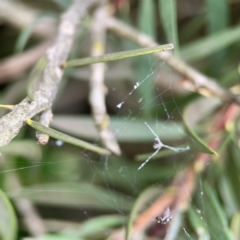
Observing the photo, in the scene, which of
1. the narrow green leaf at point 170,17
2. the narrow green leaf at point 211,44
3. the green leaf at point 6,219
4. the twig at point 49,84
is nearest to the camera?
the twig at point 49,84

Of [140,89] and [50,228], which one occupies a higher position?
[140,89]

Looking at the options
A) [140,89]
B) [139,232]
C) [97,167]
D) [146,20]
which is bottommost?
[139,232]

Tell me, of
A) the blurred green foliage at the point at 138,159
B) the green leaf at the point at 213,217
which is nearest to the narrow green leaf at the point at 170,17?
the blurred green foliage at the point at 138,159

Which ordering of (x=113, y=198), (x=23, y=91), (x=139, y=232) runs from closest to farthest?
(x=139, y=232) → (x=113, y=198) → (x=23, y=91)

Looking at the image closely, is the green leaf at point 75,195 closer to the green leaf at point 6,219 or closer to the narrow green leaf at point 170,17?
the green leaf at point 6,219

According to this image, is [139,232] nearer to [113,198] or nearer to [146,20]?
[113,198]

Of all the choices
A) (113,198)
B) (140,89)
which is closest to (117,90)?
(140,89)
